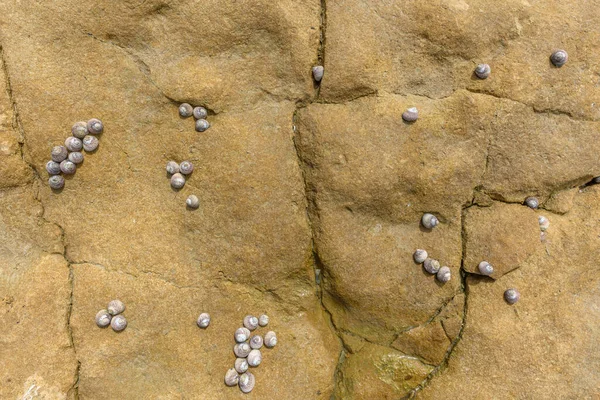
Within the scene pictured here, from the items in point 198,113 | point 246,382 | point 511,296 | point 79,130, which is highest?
point 198,113

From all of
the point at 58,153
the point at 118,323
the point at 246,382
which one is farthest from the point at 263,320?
the point at 58,153

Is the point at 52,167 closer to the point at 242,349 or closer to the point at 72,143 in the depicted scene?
the point at 72,143

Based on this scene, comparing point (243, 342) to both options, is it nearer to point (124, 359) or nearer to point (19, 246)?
point (124, 359)

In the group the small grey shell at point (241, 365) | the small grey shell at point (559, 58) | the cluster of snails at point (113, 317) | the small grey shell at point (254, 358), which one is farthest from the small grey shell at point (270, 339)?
the small grey shell at point (559, 58)

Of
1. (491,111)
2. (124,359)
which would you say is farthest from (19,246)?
(491,111)

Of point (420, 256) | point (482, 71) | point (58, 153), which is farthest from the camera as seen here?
point (420, 256)

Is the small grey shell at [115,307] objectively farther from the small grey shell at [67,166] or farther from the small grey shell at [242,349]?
the small grey shell at [67,166]
